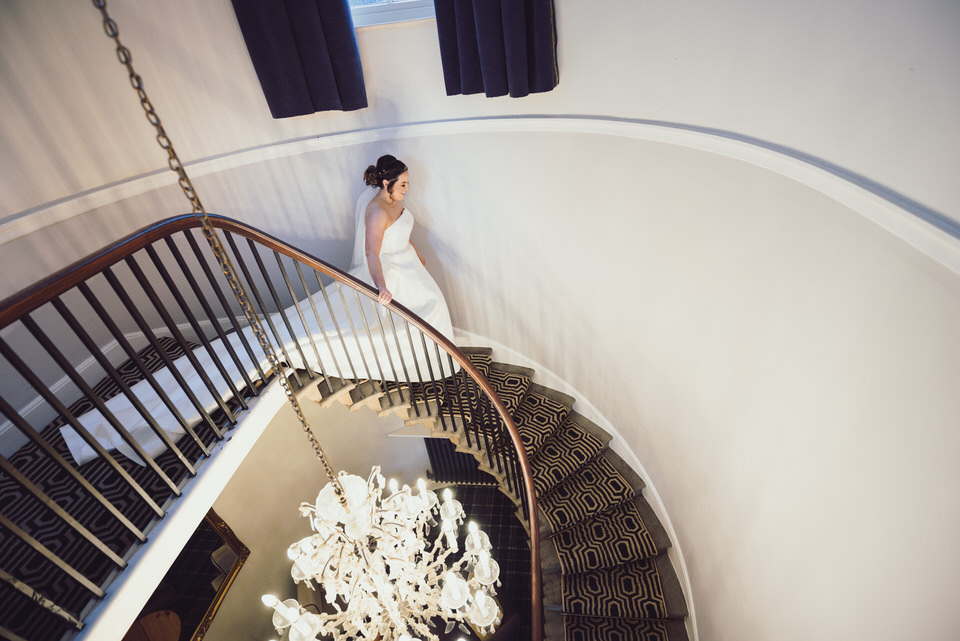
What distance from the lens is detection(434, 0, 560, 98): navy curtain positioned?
255 centimetres

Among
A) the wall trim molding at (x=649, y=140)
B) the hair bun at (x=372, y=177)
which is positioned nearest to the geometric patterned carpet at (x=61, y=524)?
the wall trim molding at (x=649, y=140)

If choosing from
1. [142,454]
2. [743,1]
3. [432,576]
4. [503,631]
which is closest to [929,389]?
[743,1]

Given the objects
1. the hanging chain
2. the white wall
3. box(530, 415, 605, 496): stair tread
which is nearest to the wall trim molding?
the white wall

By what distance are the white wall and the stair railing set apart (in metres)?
0.64

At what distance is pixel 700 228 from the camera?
2.33 metres

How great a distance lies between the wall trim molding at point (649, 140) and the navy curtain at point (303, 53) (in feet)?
1.24

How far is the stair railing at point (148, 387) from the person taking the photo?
180cm

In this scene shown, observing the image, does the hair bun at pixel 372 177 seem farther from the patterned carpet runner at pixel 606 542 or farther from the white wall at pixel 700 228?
the patterned carpet runner at pixel 606 542

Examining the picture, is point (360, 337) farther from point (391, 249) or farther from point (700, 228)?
point (700, 228)

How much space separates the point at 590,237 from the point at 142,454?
270 centimetres

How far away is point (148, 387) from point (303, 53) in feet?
7.51

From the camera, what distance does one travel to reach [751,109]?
1.86 metres

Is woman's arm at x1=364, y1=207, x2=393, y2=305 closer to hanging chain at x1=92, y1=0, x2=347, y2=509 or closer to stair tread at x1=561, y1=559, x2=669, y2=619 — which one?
hanging chain at x1=92, y1=0, x2=347, y2=509

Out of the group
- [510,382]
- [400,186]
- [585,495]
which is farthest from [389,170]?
[585,495]
